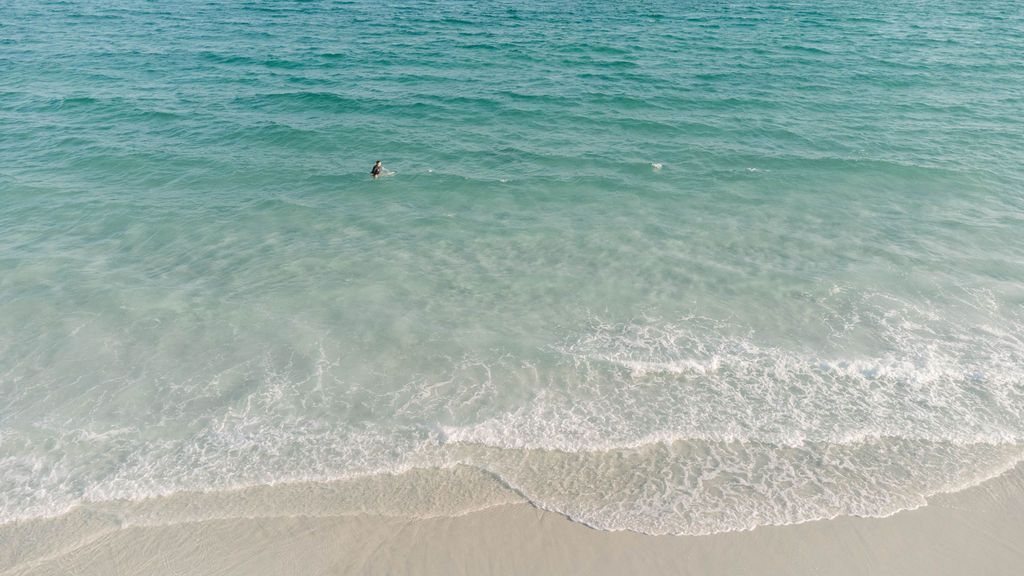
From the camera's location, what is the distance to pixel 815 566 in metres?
A: 8.92

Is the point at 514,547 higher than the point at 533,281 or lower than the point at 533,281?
lower

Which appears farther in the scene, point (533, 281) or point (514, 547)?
point (533, 281)

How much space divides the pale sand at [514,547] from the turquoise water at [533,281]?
0.42 meters

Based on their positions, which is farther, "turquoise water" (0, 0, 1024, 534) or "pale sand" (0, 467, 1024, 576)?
"turquoise water" (0, 0, 1024, 534)

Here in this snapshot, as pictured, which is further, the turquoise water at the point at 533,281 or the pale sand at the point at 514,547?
the turquoise water at the point at 533,281

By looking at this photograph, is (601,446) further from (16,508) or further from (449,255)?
(16,508)

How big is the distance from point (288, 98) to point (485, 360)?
69.6 feet

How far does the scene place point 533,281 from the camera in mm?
15594

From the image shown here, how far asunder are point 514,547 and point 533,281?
769 centimetres

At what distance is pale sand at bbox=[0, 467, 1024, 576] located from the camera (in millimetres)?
8945

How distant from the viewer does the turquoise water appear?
1076cm

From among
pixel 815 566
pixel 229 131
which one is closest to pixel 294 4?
pixel 229 131

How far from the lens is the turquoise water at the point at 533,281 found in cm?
1076

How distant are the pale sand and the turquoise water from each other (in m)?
0.42
